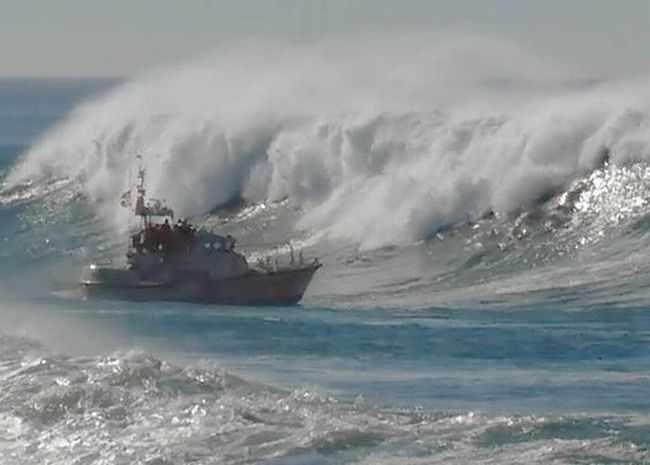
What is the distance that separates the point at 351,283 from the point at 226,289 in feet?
9.92

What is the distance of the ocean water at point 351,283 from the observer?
17.1 meters

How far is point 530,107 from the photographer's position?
45312mm

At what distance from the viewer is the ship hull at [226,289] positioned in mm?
33281

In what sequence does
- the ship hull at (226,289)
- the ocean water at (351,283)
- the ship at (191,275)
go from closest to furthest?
the ocean water at (351,283), the ship hull at (226,289), the ship at (191,275)

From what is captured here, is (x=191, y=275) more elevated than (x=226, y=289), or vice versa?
(x=191, y=275)

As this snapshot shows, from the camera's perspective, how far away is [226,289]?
110 ft

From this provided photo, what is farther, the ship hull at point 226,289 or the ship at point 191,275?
the ship at point 191,275

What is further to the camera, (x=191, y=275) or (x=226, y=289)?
(x=191, y=275)

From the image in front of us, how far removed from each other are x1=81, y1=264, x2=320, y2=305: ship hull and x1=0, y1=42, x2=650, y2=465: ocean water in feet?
1.53

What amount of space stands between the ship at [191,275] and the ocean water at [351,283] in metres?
0.58

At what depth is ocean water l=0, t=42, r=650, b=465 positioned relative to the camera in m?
17.1

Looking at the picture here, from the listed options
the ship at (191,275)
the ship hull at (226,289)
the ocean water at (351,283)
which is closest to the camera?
the ocean water at (351,283)

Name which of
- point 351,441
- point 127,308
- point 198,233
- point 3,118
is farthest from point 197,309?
point 3,118

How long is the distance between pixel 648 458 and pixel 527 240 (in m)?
20.9
